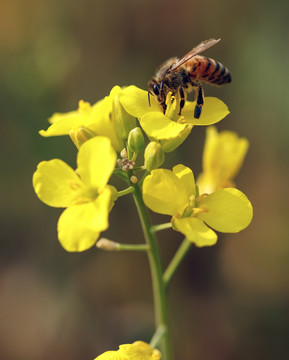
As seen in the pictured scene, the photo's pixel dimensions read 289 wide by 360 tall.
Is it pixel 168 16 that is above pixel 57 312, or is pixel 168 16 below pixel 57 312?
above

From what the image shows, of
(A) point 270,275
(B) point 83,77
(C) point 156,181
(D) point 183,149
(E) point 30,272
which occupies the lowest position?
(A) point 270,275

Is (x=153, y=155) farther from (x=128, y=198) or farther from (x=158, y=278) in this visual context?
(x=128, y=198)

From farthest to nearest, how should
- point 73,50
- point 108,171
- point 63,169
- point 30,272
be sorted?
point 73,50, point 30,272, point 63,169, point 108,171

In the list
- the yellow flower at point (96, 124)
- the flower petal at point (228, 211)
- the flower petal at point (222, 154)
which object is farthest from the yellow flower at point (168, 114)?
the flower petal at point (222, 154)

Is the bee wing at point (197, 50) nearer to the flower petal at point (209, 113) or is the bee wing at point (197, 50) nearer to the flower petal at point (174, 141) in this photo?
the flower petal at point (209, 113)

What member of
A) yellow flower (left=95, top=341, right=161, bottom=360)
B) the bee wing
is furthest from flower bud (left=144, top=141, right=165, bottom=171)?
yellow flower (left=95, top=341, right=161, bottom=360)

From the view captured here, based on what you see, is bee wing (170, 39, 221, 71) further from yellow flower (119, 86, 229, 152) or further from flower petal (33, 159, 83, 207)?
flower petal (33, 159, 83, 207)

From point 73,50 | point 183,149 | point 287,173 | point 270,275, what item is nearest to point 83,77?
point 73,50

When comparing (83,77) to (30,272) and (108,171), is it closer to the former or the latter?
(30,272)
